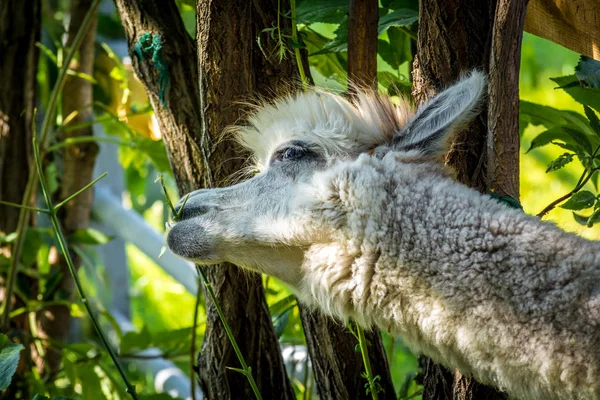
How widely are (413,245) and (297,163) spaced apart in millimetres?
424

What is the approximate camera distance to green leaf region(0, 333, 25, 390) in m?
1.95

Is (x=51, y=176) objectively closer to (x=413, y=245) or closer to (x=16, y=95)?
(x=16, y=95)

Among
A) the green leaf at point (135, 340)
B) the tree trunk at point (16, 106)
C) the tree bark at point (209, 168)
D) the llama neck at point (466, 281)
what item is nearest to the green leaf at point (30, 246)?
the tree trunk at point (16, 106)

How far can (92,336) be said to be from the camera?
4.57m

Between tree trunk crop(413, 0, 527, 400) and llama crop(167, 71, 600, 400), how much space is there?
3.1 inches

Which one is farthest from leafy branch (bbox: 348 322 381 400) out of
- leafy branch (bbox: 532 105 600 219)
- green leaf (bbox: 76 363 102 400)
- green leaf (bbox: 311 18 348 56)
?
green leaf (bbox: 76 363 102 400)

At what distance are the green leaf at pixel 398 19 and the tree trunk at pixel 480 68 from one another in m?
0.17

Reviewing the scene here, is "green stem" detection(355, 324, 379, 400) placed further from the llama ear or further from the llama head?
the llama ear

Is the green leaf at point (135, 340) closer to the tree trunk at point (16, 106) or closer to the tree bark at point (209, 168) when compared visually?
the tree trunk at point (16, 106)

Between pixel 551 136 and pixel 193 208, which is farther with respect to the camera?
pixel 551 136

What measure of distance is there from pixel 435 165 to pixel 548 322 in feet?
1.56

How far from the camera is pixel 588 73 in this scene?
194 cm

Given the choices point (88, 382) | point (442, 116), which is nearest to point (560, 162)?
point (442, 116)

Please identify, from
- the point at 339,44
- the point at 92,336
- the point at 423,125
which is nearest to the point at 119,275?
the point at 92,336
